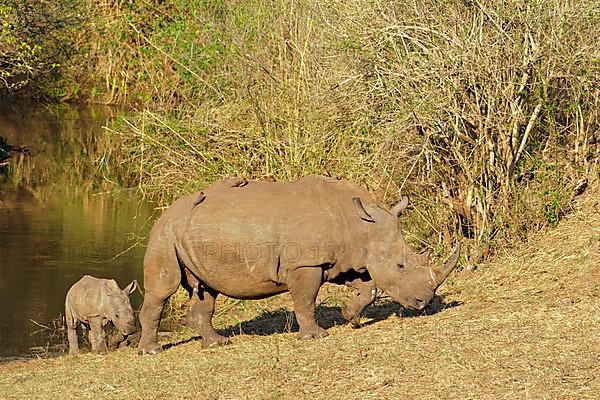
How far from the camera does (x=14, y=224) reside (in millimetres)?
20625

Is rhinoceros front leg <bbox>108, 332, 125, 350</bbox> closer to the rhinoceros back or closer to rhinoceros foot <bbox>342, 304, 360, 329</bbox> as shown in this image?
the rhinoceros back

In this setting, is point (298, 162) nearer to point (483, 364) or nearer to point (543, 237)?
point (543, 237)

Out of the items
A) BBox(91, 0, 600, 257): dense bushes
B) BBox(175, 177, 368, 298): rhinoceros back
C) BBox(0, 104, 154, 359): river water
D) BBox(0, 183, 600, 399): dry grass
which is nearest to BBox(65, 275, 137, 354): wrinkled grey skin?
BBox(0, 183, 600, 399): dry grass

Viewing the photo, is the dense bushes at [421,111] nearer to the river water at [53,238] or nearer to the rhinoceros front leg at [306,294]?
the river water at [53,238]

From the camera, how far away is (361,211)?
35.5ft

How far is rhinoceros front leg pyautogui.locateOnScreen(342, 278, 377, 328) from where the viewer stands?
10.9 meters

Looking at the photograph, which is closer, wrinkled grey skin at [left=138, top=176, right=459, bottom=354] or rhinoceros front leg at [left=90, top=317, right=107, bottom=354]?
wrinkled grey skin at [left=138, top=176, right=459, bottom=354]

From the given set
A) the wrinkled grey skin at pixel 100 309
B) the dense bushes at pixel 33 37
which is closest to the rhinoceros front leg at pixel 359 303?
the wrinkled grey skin at pixel 100 309

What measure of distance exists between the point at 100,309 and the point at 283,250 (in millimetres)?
2484

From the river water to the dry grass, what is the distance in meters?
2.75

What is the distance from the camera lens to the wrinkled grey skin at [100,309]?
Result: 11984 millimetres

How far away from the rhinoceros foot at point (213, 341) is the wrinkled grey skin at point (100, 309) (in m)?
1.28

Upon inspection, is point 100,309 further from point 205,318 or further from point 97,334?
point 205,318

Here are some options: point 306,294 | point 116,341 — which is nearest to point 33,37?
point 116,341
